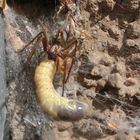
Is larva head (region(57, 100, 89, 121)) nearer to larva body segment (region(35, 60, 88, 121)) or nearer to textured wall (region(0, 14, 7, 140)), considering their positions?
larva body segment (region(35, 60, 88, 121))

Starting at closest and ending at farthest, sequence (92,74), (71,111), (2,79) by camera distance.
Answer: (71,111) < (2,79) < (92,74)

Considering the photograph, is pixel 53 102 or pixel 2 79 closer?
pixel 53 102

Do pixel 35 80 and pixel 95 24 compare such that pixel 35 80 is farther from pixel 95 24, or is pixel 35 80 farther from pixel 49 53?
pixel 95 24

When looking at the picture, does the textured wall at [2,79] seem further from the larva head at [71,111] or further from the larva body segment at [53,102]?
the larva head at [71,111]

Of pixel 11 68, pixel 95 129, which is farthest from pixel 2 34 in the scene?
pixel 95 129

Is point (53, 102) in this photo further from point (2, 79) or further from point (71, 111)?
point (2, 79)

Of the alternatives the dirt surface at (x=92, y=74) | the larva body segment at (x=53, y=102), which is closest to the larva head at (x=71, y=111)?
the larva body segment at (x=53, y=102)

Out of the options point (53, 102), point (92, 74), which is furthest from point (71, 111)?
point (92, 74)
